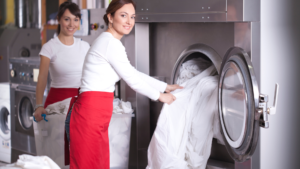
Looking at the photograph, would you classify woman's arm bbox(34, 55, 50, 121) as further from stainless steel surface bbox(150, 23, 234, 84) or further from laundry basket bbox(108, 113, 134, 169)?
stainless steel surface bbox(150, 23, 234, 84)

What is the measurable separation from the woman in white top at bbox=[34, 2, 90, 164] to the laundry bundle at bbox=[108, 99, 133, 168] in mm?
383

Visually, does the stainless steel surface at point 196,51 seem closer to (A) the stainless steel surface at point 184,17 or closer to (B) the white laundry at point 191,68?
(B) the white laundry at point 191,68

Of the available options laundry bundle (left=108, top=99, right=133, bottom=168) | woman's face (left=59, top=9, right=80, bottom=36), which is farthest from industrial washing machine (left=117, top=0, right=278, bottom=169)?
woman's face (left=59, top=9, right=80, bottom=36)

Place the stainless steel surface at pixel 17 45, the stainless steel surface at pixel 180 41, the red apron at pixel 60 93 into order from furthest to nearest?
the stainless steel surface at pixel 17 45
the red apron at pixel 60 93
the stainless steel surface at pixel 180 41

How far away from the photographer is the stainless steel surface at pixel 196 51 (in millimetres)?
1995

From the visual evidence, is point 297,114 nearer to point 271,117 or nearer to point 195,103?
point 271,117

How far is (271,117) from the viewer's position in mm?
1796

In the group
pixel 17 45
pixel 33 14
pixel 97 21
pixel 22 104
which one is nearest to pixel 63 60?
pixel 97 21

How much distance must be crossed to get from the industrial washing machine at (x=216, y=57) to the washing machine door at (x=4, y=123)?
195 cm

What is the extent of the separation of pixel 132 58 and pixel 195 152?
84 centimetres

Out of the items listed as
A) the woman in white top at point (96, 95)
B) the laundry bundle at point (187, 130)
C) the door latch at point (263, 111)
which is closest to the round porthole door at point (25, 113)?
the woman in white top at point (96, 95)

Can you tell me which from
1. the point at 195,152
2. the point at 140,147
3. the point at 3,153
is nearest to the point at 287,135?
the point at 195,152

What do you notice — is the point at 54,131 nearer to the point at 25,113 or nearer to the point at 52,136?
the point at 52,136

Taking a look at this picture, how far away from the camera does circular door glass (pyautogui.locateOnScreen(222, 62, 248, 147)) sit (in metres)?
1.58
